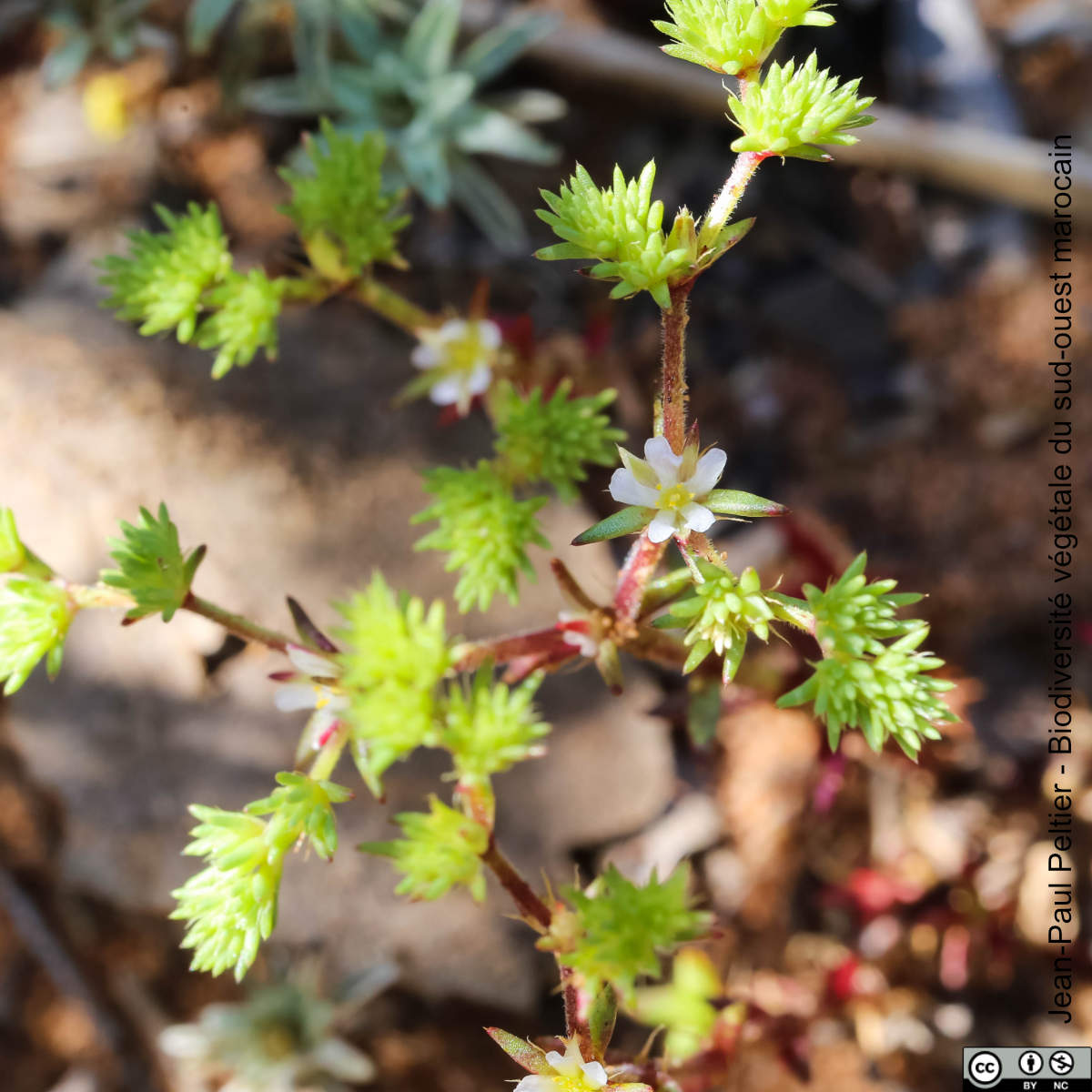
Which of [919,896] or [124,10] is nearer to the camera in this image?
[919,896]

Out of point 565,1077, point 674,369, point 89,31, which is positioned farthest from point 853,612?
point 89,31

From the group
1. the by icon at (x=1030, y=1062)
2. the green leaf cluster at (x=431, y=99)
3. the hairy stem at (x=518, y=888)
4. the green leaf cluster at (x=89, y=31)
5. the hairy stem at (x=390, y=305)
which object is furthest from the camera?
the green leaf cluster at (x=89, y=31)

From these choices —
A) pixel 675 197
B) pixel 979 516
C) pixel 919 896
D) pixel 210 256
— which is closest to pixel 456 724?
pixel 210 256

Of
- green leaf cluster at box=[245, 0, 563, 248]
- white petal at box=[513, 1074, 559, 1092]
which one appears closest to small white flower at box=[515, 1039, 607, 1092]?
white petal at box=[513, 1074, 559, 1092]

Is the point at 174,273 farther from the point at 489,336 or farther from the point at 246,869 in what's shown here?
the point at 246,869

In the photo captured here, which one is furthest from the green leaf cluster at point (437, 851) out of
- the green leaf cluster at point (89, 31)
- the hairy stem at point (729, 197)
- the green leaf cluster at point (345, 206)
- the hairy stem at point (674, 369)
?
the green leaf cluster at point (89, 31)

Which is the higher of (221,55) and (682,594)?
(221,55)

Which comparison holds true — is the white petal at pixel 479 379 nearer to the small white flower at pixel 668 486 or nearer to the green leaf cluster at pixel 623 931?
the small white flower at pixel 668 486

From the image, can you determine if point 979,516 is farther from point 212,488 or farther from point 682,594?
point 212,488
